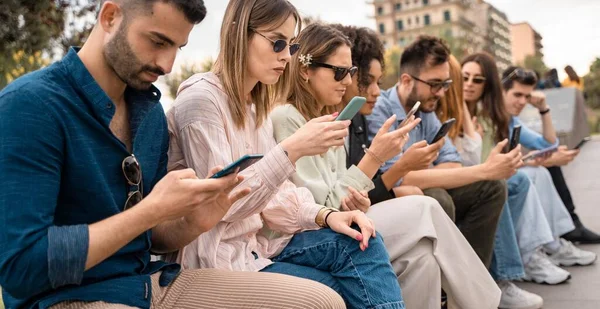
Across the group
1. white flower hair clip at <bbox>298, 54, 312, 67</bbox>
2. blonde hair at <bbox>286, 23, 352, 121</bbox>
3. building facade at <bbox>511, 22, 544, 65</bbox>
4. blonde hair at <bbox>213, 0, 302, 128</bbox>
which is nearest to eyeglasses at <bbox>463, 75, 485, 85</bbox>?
blonde hair at <bbox>286, 23, 352, 121</bbox>

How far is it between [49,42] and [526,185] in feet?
18.7

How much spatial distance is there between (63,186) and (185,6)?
0.61 metres

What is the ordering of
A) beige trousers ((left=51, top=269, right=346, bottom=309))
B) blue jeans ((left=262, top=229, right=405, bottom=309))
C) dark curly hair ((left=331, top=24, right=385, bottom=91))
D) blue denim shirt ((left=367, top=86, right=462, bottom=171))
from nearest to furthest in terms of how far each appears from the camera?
beige trousers ((left=51, top=269, right=346, bottom=309)), blue jeans ((left=262, top=229, right=405, bottom=309)), dark curly hair ((left=331, top=24, right=385, bottom=91)), blue denim shirt ((left=367, top=86, right=462, bottom=171))

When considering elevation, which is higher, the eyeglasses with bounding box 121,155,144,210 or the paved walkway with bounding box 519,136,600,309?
the eyeglasses with bounding box 121,155,144,210

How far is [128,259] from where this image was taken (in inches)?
76.9

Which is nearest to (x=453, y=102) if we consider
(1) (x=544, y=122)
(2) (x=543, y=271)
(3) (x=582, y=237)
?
(2) (x=543, y=271)

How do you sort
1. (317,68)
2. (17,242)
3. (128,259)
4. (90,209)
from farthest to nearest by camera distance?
(317,68) < (128,259) < (90,209) < (17,242)

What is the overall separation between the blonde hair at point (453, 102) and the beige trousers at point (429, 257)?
187cm

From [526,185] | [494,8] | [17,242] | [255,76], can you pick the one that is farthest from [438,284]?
[494,8]

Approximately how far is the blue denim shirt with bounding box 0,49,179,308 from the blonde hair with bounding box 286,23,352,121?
1.26m

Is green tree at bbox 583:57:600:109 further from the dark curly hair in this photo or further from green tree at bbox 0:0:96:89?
the dark curly hair

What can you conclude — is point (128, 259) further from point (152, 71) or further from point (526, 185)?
point (526, 185)

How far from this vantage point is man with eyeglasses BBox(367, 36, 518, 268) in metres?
3.90

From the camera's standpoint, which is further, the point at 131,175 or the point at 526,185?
the point at 526,185
